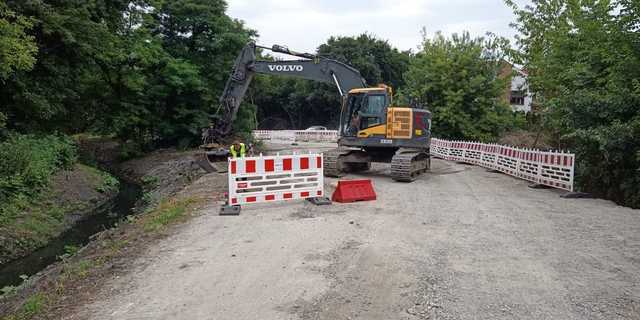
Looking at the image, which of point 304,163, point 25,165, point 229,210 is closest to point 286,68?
point 304,163

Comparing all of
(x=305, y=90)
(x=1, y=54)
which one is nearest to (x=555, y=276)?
(x=1, y=54)

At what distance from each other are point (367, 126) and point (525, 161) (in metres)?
5.09

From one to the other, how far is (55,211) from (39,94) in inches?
224

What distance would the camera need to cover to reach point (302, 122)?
5688cm

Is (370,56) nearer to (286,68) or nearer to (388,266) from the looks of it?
(286,68)

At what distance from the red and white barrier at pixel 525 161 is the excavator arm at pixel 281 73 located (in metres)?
5.61

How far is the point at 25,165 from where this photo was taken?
511 inches

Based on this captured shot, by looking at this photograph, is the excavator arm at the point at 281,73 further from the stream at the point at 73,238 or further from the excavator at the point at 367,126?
the stream at the point at 73,238

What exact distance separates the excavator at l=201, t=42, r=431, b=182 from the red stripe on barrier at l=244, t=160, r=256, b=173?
4799 mm

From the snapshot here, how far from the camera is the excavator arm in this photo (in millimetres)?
15648

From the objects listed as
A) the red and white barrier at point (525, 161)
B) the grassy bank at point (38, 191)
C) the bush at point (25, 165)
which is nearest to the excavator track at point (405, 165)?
the red and white barrier at point (525, 161)

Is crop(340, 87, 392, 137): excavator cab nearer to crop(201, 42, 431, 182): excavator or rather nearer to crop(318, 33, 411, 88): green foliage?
crop(201, 42, 431, 182): excavator

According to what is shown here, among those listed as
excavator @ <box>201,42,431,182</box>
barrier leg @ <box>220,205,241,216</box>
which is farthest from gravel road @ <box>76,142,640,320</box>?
excavator @ <box>201,42,431,182</box>

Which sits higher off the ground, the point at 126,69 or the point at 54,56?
the point at 126,69
